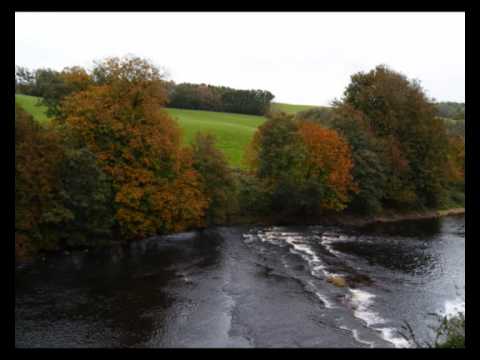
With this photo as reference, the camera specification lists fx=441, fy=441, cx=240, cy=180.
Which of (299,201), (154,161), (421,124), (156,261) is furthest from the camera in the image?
(421,124)

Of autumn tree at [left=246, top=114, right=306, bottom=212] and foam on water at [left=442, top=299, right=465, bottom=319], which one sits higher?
autumn tree at [left=246, top=114, right=306, bottom=212]

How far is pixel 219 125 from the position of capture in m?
82.8

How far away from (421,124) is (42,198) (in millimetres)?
Result: 48130

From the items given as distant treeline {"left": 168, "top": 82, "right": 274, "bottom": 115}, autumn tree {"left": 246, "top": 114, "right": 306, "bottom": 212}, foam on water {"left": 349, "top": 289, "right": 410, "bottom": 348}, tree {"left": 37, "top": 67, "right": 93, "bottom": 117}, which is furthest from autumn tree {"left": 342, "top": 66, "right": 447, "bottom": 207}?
distant treeline {"left": 168, "top": 82, "right": 274, "bottom": 115}

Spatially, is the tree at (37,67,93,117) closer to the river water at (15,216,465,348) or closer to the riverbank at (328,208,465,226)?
the river water at (15,216,465,348)

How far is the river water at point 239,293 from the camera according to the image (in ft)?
68.9

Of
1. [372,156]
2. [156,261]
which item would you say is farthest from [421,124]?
[156,261]

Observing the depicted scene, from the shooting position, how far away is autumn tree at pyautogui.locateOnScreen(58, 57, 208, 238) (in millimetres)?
39562

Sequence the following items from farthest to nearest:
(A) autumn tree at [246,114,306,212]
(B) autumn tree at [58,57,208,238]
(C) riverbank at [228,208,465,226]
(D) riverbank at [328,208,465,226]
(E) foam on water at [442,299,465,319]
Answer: (D) riverbank at [328,208,465,226], (C) riverbank at [228,208,465,226], (A) autumn tree at [246,114,306,212], (B) autumn tree at [58,57,208,238], (E) foam on water at [442,299,465,319]

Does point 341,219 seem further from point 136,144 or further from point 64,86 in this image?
point 64,86

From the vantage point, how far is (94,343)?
1986 centimetres

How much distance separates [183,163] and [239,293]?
20.6 m

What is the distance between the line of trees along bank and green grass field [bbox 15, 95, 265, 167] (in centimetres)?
989
